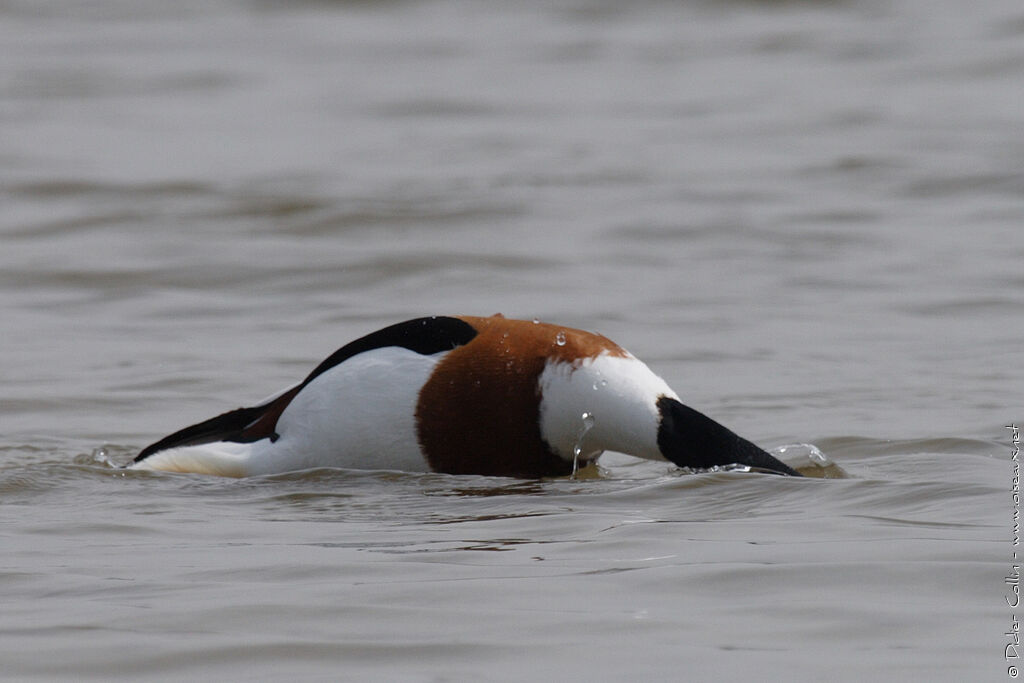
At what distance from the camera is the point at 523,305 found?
346 inches

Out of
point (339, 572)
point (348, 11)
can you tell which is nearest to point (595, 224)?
point (339, 572)

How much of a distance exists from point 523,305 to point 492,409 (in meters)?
3.82

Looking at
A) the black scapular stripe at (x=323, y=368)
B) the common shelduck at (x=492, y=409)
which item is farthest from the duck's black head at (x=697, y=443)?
the black scapular stripe at (x=323, y=368)

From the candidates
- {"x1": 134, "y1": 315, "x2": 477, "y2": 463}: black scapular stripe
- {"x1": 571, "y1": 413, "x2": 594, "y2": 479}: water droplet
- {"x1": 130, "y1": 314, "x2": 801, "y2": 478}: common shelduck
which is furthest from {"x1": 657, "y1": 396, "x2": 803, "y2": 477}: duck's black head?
{"x1": 134, "y1": 315, "x2": 477, "y2": 463}: black scapular stripe

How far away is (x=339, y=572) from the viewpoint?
415cm

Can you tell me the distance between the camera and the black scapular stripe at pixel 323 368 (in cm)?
513

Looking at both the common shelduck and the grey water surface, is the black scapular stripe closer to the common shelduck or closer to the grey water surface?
the common shelduck

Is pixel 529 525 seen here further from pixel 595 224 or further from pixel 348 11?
pixel 348 11

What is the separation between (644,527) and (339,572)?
865 millimetres

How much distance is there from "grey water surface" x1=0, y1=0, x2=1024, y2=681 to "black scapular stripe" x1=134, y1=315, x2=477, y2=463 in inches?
7.5

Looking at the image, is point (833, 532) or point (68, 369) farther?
point (68, 369)

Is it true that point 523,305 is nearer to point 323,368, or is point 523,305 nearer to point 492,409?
point 323,368

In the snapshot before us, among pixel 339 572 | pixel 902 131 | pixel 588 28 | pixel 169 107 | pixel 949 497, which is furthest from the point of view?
pixel 588 28

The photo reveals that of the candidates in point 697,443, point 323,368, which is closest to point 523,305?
point 323,368
